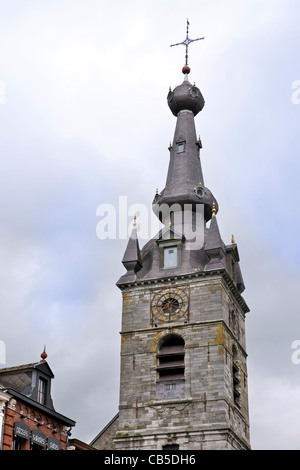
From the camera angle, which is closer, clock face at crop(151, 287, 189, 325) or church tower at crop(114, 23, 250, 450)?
church tower at crop(114, 23, 250, 450)

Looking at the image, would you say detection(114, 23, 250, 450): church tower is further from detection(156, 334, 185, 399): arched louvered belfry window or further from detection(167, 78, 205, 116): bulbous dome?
detection(167, 78, 205, 116): bulbous dome

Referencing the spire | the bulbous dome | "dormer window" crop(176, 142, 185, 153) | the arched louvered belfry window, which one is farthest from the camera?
the bulbous dome

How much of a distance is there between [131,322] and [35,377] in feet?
65.4

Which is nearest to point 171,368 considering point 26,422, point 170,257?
point 170,257

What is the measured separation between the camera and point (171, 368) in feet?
185

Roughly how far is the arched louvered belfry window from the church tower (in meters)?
0.06

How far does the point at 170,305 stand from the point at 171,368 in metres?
4.34

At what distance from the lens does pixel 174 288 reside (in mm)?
58812

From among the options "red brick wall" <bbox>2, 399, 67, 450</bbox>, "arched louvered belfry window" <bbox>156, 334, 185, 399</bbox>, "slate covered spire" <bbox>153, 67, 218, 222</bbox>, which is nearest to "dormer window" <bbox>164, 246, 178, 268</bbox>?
"slate covered spire" <bbox>153, 67, 218, 222</bbox>

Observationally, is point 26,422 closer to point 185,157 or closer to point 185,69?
point 185,157

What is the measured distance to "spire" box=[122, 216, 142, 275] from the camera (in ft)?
200

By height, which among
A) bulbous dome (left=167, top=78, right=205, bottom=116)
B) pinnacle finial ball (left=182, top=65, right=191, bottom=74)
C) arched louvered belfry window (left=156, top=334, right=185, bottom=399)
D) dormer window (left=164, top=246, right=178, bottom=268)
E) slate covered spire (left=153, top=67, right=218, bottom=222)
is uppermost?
pinnacle finial ball (left=182, top=65, right=191, bottom=74)
